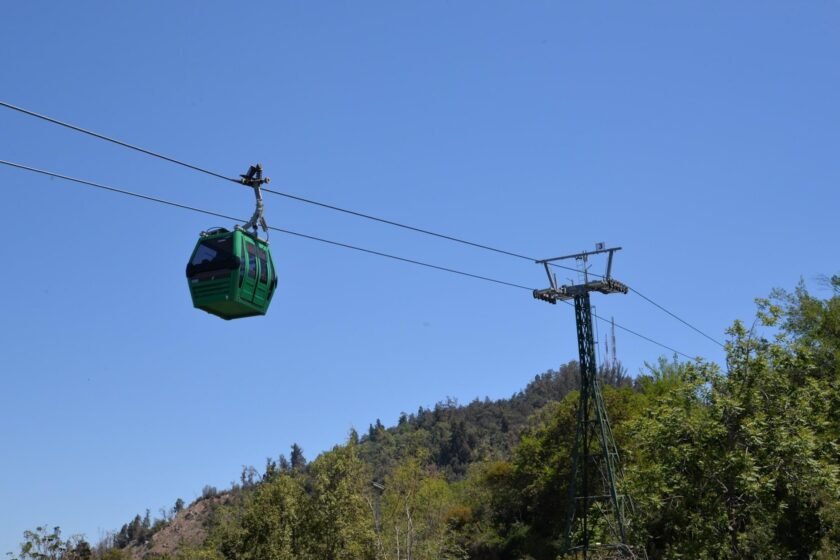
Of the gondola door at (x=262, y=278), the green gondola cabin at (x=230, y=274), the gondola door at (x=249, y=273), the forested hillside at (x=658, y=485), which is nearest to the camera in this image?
the green gondola cabin at (x=230, y=274)

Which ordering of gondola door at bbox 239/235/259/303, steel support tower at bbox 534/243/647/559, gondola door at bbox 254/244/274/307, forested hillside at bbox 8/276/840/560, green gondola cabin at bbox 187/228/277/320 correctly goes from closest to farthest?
green gondola cabin at bbox 187/228/277/320 < gondola door at bbox 239/235/259/303 < gondola door at bbox 254/244/274/307 < forested hillside at bbox 8/276/840/560 < steel support tower at bbox 534/243/647/559

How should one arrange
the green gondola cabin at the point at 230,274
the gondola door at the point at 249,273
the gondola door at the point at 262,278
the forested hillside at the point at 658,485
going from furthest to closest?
the forested hillside at the point at 658,485 < the gondola door at the point at 262,278 < the gondola door at the point at 249,273 < the green gondola cabin at the point at 230,274

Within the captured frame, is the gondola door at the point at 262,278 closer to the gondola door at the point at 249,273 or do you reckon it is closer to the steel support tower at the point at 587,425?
the gondola door at the point at 249,273

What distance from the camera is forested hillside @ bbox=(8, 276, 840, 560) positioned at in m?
22.4

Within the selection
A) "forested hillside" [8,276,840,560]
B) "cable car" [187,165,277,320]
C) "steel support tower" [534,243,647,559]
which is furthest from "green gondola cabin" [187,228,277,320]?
"steel support tower" [534,243,647,559]

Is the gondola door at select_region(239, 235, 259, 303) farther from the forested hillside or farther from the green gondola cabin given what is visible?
the forested hillside

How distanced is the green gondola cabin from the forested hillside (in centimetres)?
1165

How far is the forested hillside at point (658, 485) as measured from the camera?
883 inches

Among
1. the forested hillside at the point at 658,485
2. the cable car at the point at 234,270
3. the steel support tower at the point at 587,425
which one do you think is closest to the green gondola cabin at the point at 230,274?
the cable car at the point at 234,270

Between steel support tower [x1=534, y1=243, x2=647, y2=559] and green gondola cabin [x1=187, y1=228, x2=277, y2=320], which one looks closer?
green gondola cabin [x1=187, y1=228, x2=277, y2=320]

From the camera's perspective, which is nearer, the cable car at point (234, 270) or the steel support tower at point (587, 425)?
the cable car at point (234, 270)

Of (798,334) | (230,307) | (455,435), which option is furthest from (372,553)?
(455,435)

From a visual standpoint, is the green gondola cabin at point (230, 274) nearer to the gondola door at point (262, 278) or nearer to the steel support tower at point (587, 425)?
the gondola door at point (262, 278)

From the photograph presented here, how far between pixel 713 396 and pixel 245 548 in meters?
34.2
